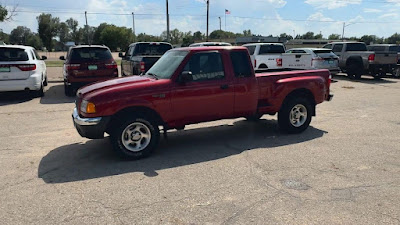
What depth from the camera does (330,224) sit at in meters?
3.32

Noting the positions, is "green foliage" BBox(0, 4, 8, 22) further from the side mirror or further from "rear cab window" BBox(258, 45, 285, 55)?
the side mirror

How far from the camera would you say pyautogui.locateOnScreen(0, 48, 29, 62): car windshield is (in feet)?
33.9

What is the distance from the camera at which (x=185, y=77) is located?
5312mm

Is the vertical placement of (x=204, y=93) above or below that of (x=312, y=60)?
below

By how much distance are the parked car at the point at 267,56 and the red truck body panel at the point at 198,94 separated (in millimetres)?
9513

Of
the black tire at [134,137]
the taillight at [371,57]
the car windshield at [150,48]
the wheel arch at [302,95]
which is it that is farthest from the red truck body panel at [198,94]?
the taillight at [371,57]

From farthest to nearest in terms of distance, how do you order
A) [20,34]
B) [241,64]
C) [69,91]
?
[20,34]
[69,91]
[241,64]

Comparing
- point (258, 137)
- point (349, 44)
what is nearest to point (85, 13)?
point (349, 44)

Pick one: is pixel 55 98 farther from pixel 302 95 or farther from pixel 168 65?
pixel 302 95

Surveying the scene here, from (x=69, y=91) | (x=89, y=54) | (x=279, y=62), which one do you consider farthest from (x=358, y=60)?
(x=69, y=91)

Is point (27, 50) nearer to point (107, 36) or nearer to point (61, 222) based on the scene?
point (61, 222)

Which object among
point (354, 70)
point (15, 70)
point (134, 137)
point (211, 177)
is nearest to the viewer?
point (211, 177)

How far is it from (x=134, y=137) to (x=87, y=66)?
22.5ft

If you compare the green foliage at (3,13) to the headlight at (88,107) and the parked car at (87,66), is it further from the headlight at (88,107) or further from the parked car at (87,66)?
the headlight at (88,107)
